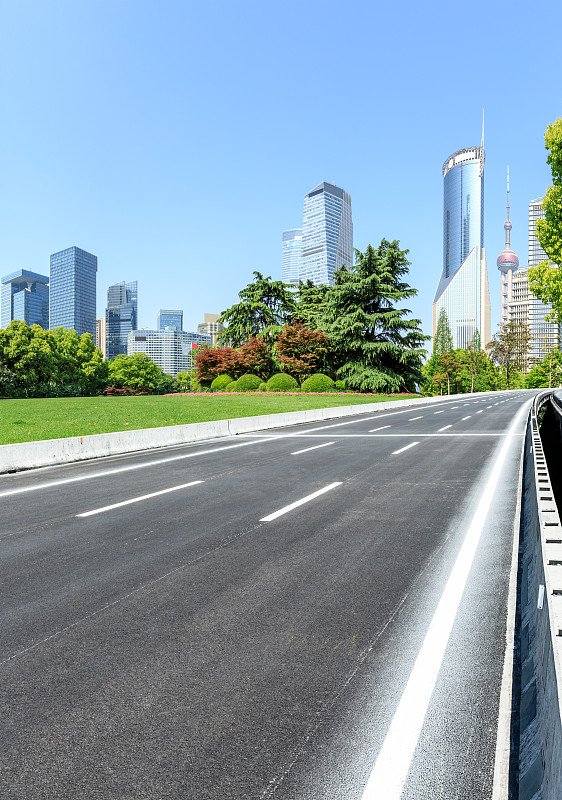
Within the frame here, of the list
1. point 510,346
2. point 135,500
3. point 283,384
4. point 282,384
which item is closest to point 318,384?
point 283,384

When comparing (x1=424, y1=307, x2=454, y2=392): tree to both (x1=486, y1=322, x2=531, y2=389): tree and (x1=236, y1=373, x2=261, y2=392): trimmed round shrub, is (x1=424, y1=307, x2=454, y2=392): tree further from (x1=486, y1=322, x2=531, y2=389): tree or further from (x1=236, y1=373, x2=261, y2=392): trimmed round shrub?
(x1=236, y1=373, x2=261, y2=392): trimmed round shrub

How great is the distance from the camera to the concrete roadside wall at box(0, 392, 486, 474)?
13.5 metres

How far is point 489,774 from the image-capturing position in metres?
2.63

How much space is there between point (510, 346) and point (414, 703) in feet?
432

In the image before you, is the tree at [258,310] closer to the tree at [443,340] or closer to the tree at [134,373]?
the tree at [134,373]

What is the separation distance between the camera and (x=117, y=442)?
16750mm

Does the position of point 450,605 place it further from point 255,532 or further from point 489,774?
point 255,532

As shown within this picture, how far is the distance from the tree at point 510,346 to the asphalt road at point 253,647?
12556cm

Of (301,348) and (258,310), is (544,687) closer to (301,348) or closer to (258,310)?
(301,348)

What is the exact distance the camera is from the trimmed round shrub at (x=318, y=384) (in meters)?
56.2

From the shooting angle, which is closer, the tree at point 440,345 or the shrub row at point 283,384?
the shrub row at point 283,384

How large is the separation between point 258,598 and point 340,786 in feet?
7.74

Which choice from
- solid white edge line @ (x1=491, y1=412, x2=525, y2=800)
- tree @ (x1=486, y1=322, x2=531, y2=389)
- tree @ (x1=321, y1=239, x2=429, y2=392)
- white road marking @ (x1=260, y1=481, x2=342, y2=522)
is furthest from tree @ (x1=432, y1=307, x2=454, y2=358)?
solid white edge line @ (x1=491, y1=412, x2=525, y2=800)

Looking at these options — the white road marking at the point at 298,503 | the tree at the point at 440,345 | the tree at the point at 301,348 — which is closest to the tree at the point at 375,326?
the tree at the point at 301,348
